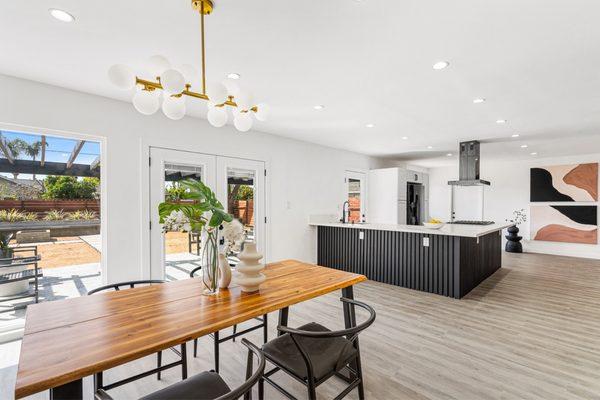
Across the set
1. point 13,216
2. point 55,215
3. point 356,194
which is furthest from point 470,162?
point 13,216

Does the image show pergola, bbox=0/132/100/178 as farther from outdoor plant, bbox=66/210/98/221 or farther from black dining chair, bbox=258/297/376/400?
black dining chair, bbox=258/297/376/400

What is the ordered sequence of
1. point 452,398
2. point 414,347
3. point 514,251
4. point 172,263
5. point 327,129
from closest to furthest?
1. point 452,398
2. point 414,347
3. point 172,263
4. point 327,129
5. point 514,251

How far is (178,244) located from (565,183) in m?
8.60

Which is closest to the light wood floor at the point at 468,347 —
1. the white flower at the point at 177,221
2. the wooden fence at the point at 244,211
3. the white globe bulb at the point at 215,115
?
the white flower at the point at 177,221

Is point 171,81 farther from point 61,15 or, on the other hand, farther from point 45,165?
point 45,165

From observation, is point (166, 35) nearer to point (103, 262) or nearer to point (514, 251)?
point (103, 262)

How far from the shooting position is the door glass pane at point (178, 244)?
367 cm

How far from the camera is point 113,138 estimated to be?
3.22 metres

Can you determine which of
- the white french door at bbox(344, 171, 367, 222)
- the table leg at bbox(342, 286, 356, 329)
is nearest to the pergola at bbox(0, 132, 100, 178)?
the table leg at bbox(342, 286, 356, 329)

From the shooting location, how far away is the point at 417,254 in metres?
4.34

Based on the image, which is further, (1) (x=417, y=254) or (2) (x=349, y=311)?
(1) (x=417, y=254)

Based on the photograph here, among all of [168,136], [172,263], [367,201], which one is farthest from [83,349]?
[367,201]

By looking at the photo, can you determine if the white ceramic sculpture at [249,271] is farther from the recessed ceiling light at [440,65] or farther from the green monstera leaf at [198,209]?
the recessed ceiling light at [440,65]

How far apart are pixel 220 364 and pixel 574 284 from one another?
5.43m
